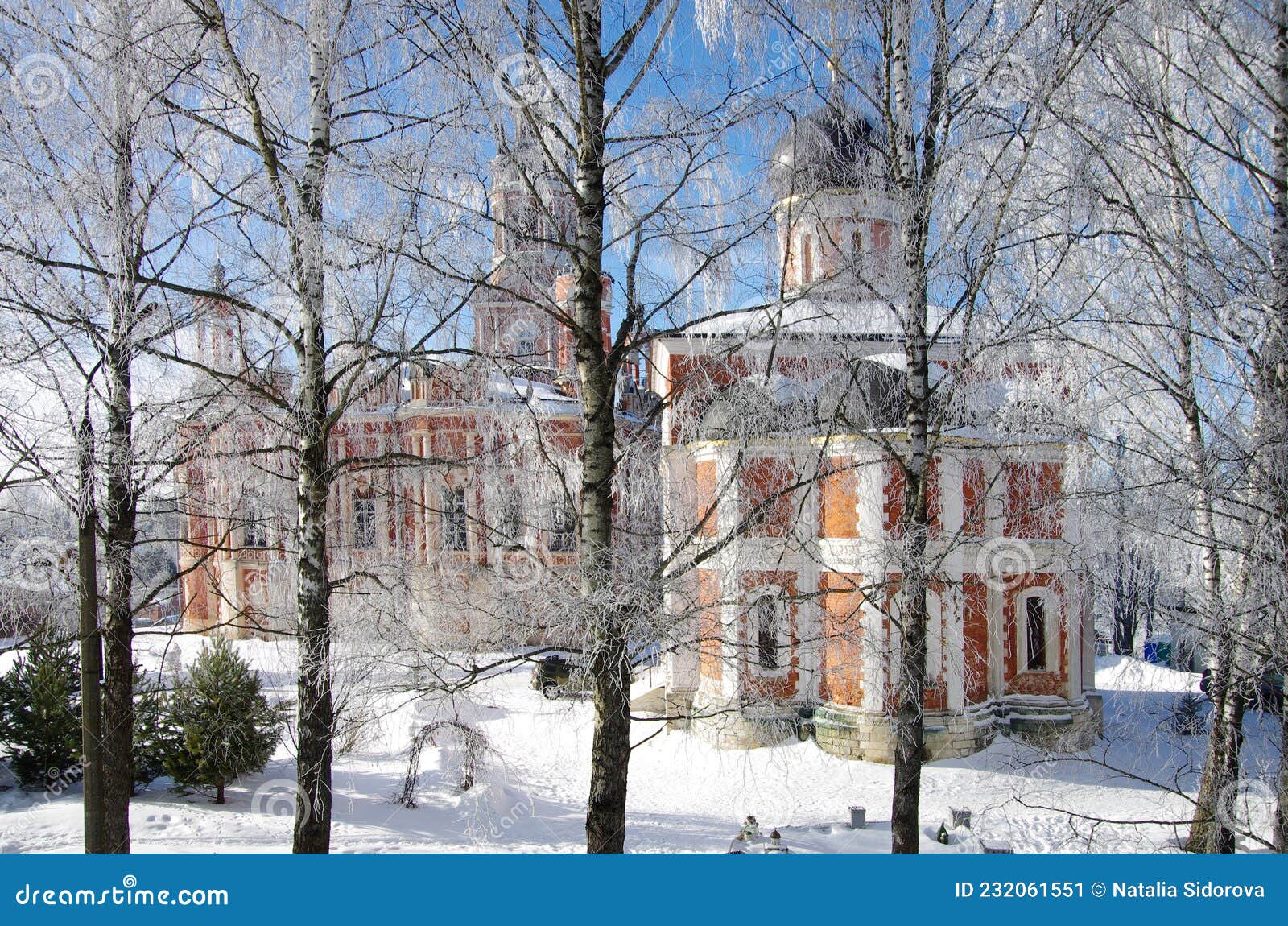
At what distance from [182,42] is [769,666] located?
17.1ft

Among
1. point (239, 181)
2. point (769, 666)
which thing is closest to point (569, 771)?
point (769, 666)

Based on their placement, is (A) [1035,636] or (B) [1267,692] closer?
(B) [1267,692]

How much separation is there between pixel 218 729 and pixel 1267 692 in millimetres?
10765

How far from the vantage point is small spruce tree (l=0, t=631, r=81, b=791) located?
10.9 m

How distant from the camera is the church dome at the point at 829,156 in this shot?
15.9 ft

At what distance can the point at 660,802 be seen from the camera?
11.8 meters

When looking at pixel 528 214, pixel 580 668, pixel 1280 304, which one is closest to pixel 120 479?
pixel 528 214

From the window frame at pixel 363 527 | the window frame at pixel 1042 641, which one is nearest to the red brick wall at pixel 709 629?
the window frame at pixel 363 527

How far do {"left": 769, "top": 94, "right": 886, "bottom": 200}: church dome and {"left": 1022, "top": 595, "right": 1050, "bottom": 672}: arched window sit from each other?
11483mm

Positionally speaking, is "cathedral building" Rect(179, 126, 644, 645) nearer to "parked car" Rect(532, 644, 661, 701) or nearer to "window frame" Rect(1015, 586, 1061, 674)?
"parked car" Rect(532, 644, 661, 701)

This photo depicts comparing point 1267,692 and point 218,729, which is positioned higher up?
point 1267,692

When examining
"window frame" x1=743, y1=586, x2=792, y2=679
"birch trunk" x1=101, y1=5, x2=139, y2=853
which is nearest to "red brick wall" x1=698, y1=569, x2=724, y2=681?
"window frame" x1=743, y1=586, x2=792, y2=679

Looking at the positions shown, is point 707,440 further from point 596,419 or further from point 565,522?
point 596,419

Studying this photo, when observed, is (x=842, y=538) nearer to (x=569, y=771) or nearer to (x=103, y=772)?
(x=569, y=771)
